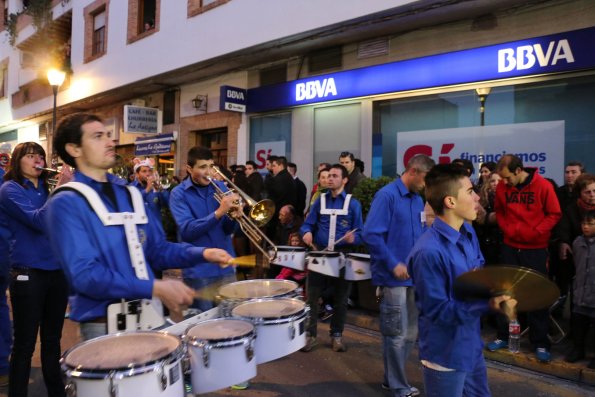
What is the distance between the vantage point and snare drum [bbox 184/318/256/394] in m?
2.37

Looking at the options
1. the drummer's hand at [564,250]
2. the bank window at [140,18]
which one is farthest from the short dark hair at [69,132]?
the bank window at [140,18]

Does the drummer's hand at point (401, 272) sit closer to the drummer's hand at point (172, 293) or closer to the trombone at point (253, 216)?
the trombone at point (253, 216)

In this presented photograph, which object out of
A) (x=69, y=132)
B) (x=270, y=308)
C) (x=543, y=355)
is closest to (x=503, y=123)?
(x=543, y=355)

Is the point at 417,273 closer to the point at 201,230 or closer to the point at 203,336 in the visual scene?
the point at 203,336

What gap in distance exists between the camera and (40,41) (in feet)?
69.8

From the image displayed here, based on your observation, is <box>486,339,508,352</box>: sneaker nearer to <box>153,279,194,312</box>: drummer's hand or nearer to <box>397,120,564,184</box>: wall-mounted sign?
<box>397,120,564,184</box>: wall-mounted sign

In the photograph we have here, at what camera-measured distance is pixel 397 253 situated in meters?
4.25

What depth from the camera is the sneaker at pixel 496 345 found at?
17.7 feet

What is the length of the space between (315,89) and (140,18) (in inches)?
312

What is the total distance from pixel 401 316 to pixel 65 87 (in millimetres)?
18827

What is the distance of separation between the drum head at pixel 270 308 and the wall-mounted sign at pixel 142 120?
43.3 ft

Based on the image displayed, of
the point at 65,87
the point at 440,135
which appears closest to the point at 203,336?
the point at 440,135

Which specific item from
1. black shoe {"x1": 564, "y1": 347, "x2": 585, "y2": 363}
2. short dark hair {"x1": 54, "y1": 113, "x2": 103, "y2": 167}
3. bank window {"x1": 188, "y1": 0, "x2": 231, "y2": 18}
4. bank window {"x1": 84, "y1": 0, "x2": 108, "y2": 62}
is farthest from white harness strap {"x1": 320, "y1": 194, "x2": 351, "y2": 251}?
bank window {"x1": 84, "y1": 0, "x2": 108, "y2": 62}

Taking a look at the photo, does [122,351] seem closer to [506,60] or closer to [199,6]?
[506,60]
